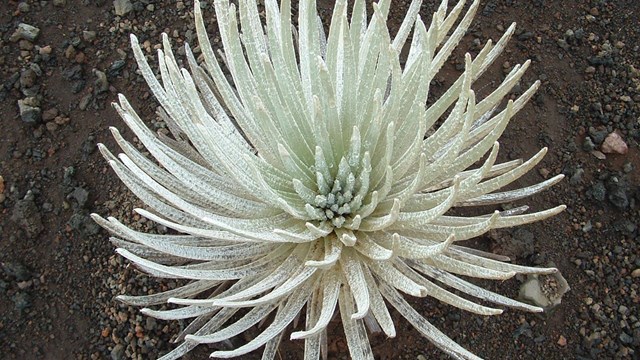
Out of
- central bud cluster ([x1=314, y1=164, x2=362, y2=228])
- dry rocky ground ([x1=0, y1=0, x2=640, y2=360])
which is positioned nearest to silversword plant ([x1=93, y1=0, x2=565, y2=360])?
central bud cluster ([x1=314, y1=164, x2=362, y2=228])

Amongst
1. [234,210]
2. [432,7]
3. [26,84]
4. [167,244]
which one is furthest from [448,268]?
[26,84]

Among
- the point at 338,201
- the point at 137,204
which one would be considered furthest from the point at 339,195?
the point at 137,204

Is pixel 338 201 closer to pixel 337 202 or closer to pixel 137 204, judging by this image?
pixel 337 202

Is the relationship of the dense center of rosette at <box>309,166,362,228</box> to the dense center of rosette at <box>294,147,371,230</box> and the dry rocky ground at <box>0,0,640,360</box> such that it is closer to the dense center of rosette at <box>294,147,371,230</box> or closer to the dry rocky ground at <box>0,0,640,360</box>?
the dense center of rosette at <box>294,147,371,230</box>

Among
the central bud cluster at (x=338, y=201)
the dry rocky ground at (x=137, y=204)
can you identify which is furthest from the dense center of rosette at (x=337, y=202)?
the dry rocky ground at (x=137, y=204)

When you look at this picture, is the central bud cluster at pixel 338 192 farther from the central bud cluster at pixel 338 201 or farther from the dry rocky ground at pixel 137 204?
the dry rocky ground at pixel 137 204

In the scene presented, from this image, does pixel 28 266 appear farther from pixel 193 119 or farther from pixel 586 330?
pixel 586 330
